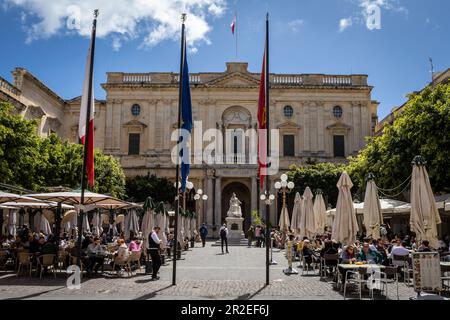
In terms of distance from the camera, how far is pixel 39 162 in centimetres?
2514

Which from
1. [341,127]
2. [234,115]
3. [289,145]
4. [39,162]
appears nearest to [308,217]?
[39,162]

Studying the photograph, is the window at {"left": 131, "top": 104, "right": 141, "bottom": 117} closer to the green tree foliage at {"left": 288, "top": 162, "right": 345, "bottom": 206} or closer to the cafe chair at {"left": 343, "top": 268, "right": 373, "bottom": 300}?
the green tree foliage at {"left": 288, "top": 162, "right": 345, "bottom": 206}

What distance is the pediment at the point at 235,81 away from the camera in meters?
45.0

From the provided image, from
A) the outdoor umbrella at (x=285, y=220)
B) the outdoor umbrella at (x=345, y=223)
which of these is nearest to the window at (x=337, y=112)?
the outdoor umbrella at (x=285, y=220)

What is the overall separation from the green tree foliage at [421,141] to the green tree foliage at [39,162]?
18126mm

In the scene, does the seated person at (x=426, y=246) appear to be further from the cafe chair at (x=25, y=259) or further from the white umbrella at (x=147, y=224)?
the cafe chair at (x=25, y=259)

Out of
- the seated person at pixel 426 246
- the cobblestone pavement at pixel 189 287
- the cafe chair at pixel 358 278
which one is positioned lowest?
the cobblestone pavement at pixel 189 287

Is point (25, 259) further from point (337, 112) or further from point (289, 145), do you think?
point (337, 112)

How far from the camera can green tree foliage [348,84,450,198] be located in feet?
63.6

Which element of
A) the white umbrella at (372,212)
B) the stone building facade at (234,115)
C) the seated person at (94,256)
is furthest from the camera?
the stone building facade at (234,115)

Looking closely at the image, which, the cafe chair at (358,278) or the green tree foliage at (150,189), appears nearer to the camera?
the cafe chair at (358,278)

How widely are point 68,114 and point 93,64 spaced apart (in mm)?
35755

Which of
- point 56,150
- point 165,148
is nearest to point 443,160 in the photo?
point 56,150

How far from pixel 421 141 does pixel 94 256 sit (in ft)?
48.5
